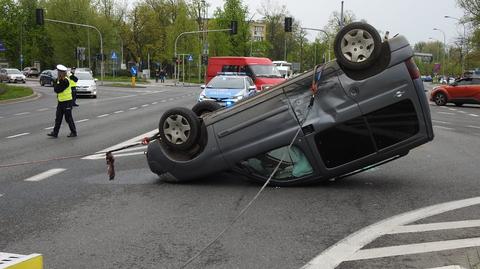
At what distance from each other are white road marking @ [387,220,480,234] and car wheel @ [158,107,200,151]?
9.97 feet

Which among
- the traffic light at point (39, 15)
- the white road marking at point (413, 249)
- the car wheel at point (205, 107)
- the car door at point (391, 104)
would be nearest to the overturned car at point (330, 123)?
the car door at point (391, 104)

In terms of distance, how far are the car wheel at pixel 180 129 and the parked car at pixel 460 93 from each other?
24.7m

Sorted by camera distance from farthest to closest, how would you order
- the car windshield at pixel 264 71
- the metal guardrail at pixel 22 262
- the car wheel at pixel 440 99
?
the car wheel at pixel 440 99, the car windshield at pixel 264 71, the metal guardrail at pixel 22 262

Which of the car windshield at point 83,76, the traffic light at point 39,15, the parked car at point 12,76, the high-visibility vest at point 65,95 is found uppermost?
the traffic light at point 39,15

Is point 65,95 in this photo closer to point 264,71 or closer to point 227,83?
point 227,83

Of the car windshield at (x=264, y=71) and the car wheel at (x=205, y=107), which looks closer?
the car wheel at (x=205, y=107)

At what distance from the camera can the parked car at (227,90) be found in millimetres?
18531

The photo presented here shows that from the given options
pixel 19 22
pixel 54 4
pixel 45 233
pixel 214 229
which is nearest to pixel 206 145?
pixel 214 229

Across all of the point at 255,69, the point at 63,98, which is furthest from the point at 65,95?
the point at 255,69

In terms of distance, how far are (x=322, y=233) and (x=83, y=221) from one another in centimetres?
247

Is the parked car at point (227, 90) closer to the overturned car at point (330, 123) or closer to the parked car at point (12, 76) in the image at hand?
the overturned car at point (330, 123)

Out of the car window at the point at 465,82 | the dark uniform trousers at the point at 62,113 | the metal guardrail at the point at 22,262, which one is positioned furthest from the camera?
the car window at the point at 465,82

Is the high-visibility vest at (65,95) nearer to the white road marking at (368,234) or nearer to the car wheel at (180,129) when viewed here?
the car wheel at (180,129)

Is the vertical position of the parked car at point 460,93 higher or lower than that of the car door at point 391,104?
lower
